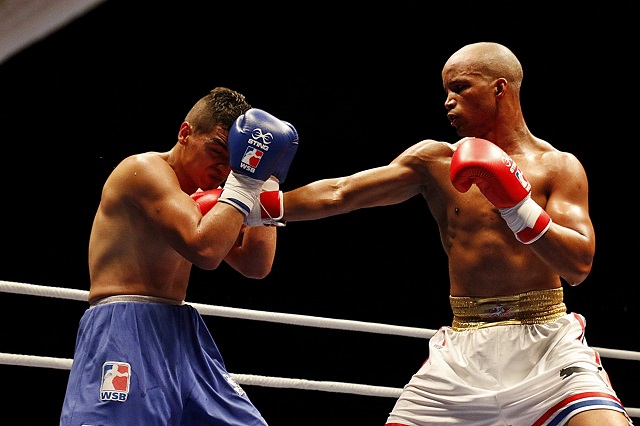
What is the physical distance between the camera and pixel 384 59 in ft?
21.4

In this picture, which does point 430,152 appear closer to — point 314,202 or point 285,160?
Result: point 314,202

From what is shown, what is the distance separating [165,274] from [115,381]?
0.31 m

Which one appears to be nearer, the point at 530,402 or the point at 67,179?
the point at 530,402

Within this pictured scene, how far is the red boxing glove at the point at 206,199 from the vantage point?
7.14ft

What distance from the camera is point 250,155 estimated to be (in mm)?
2051

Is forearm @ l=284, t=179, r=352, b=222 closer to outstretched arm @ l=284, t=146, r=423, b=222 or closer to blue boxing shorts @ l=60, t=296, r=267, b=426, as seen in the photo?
outstretched arm @ l=284, t=146, r=423, b=222

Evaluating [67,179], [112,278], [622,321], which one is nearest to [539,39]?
[622,321]

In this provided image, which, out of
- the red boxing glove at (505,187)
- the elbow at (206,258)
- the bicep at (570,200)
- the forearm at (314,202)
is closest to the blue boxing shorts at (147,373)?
the elbow at (206,258)

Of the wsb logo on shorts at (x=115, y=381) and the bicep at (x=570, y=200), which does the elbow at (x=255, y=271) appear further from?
the bicep at (x=570, y=200)

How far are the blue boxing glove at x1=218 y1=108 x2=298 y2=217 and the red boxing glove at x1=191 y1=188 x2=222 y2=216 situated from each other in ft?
0.45

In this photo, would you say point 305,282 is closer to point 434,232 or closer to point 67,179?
point 434,232

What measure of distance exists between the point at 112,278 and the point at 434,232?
477cm

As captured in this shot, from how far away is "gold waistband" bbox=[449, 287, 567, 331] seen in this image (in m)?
2.26

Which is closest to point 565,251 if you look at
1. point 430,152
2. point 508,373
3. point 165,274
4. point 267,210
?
point 508,373
